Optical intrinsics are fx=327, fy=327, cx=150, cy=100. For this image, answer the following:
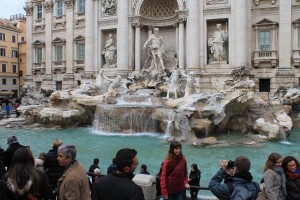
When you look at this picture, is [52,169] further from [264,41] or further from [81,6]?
[81,6]

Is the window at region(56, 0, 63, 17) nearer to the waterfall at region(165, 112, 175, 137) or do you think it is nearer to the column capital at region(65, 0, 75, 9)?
the column capital at region(65, 0, 75, 9)

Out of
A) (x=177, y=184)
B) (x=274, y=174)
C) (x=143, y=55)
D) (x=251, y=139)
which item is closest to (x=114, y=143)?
(x=251, y=139)

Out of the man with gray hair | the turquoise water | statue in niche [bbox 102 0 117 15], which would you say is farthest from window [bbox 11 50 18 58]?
the man with gray hair

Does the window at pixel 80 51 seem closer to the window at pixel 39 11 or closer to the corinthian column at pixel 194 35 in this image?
the window at pixel 39 11

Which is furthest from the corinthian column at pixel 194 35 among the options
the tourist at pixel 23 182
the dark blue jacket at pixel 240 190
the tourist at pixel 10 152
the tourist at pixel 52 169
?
the tourist at pixel 23 182

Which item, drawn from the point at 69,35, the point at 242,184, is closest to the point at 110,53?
the point at 69,35

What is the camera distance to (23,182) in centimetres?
327

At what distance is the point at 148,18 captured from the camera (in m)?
26.2

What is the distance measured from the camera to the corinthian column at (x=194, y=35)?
23422 millimetres

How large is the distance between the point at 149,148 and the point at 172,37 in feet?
50.4

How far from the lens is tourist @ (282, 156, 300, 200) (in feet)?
→ 12.9

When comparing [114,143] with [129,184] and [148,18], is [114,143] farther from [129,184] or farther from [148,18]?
[148,18]

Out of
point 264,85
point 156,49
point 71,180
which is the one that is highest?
point 156,49

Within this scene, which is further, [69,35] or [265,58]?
[69,35]
